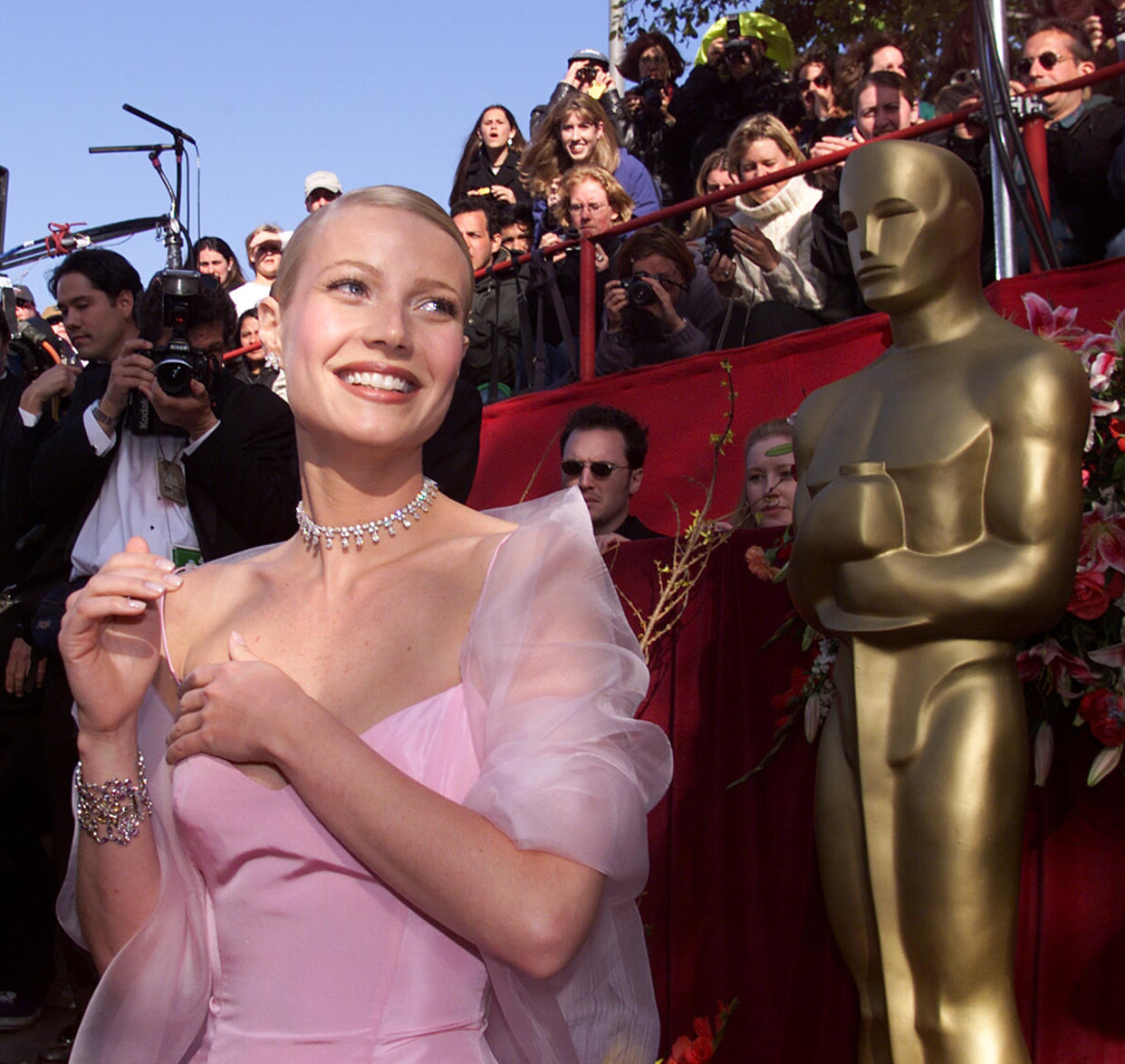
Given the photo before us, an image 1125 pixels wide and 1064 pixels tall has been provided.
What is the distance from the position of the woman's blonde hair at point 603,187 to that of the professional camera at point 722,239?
2.78ft

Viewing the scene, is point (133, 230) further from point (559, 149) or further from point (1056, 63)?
point (1056, 63)

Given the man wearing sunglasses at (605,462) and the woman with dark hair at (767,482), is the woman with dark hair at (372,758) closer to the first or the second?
the woman with dark hair at (767,482)

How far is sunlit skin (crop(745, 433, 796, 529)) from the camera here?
398 cm

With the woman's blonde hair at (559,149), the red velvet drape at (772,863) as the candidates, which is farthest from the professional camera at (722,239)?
the red velvet drape at (772,863)

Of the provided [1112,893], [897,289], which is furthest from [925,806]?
[897,289]

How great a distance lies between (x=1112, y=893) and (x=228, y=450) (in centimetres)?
231

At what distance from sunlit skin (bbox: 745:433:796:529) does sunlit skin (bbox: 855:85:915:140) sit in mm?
2247

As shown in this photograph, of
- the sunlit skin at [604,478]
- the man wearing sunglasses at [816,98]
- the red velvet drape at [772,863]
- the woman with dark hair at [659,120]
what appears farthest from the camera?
the woman with dark hair at [659,120]

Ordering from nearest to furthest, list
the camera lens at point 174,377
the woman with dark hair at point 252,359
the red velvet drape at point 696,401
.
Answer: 1. the camera lens at point 174,377
2. the red velvet drape at point 696,401
3. the woman with dark hair at point 252,359

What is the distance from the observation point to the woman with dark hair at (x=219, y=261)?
838 centimetres

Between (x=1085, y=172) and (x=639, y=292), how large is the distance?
1.93 metres

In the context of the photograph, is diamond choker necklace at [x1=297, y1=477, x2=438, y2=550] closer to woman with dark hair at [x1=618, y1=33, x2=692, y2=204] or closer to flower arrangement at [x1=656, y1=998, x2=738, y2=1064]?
flower arrangement at [x1=656, y1=998, x2=738, y2=1064]

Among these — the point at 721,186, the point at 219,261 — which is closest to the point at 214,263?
the point at 219,261

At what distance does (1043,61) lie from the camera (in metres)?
5.11
